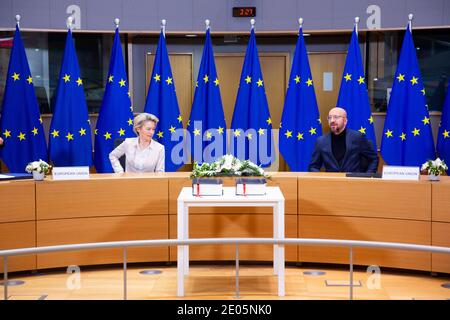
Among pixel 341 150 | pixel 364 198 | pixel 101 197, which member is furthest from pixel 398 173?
pixel 101 197

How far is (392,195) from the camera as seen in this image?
509 cm

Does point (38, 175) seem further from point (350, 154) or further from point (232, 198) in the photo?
point (350, 154)

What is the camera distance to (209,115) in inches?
295

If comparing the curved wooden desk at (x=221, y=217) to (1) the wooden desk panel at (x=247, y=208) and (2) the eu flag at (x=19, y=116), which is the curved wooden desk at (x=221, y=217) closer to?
(1) the wooden desk panel at (x=247, y=208)

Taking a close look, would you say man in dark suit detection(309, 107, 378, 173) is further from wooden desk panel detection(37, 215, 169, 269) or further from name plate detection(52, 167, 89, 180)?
name plate detection(52, 167, 89, 180)

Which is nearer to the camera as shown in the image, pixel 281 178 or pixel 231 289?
pixel 231 289

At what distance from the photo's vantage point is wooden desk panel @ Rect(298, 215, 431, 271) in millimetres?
5051

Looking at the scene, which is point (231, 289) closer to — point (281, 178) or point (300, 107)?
point (281, 178)

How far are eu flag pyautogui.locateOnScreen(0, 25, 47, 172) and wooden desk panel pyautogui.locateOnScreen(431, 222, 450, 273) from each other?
465cm

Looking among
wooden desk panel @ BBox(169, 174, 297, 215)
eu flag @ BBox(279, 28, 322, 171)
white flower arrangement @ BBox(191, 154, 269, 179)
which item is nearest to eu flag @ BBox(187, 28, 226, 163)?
eu flag @ BBox(279, 28, 322, 171)

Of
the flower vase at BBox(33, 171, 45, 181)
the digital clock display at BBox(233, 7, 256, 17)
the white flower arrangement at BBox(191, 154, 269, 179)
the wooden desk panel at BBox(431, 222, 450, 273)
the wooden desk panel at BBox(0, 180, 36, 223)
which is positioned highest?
the digital clock display at BBox(233, 7, 256, 17)

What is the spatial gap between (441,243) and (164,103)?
→ 3824 millimetres

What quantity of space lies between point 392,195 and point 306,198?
73 cm
